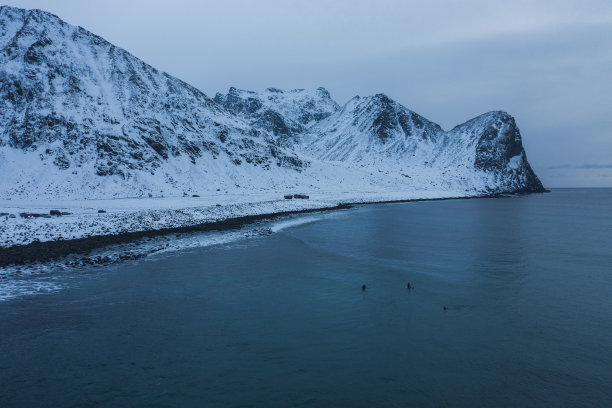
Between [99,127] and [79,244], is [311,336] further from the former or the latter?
[99,127]

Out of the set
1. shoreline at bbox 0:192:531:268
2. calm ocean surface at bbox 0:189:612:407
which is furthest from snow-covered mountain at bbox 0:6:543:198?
calm ocean surface at bbox 0:189:612:407

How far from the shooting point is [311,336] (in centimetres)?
1505

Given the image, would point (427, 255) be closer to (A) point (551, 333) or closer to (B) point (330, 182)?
(A) point (551, 333)

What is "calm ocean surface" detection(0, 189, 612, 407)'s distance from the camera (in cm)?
1105

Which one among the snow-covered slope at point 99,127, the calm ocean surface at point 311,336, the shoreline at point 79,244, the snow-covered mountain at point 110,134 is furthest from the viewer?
the snow-covered mountain at point 110,134

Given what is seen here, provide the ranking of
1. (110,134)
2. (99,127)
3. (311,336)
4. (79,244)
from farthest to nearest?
(99,127)
(110,134)
(79,244)
(311,336)

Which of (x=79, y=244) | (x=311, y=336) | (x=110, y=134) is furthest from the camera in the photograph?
(x=110, y=134)

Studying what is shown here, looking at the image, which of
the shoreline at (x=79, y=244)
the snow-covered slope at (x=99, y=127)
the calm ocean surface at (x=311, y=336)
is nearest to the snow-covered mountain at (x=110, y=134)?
the snow-covered slope at (x=99, y=127)

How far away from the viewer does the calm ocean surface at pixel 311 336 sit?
11055mm

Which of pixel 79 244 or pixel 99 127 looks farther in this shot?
pixel 99 127

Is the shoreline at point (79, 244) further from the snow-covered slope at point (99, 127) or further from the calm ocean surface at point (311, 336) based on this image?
the snow-covered slope at point (99, 127)

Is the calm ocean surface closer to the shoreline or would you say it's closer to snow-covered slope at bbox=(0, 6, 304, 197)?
the shoreline

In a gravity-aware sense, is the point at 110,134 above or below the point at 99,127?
below

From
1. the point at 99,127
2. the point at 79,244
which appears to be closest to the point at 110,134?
the point at 99,127
